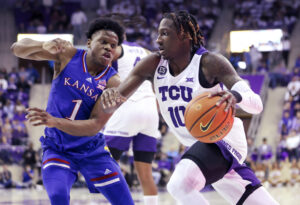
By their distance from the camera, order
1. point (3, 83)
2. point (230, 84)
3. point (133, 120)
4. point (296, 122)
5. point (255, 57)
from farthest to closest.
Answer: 1. point (255, 57)
2. point (3, 83)
3. point (296, 122)
4. point (133, 120)
5. point (230, 84)

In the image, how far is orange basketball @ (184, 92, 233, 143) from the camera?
3.48 m

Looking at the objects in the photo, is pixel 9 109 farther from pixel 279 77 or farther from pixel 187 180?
pixel 187 180

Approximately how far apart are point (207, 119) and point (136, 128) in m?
2.71

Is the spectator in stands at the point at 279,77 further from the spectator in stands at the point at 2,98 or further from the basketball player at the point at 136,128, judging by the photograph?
the basketball player at the point at 136,128

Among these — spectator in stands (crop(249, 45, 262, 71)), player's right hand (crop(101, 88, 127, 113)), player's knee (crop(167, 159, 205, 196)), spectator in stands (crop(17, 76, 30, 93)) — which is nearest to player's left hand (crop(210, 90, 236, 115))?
player's knee (crop(167, 159, 205, 196))

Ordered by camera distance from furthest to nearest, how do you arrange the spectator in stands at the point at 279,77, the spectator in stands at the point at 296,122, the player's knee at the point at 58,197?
the spectator in stands at the point at 279,77
the spectator in stands at the point at 296,122
the player's knee at the point at 58,197

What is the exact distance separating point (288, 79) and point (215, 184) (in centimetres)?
1441

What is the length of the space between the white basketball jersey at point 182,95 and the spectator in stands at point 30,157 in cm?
1013

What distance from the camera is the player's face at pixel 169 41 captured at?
4039 mm

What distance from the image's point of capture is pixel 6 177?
13.3m

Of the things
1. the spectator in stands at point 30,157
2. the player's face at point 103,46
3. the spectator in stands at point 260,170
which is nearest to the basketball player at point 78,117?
the player's face at point 103,46

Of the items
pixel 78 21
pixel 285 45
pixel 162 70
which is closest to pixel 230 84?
pixel 162 70

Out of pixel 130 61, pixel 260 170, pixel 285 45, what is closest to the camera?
pixel 130 61

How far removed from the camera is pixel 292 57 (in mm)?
20125
